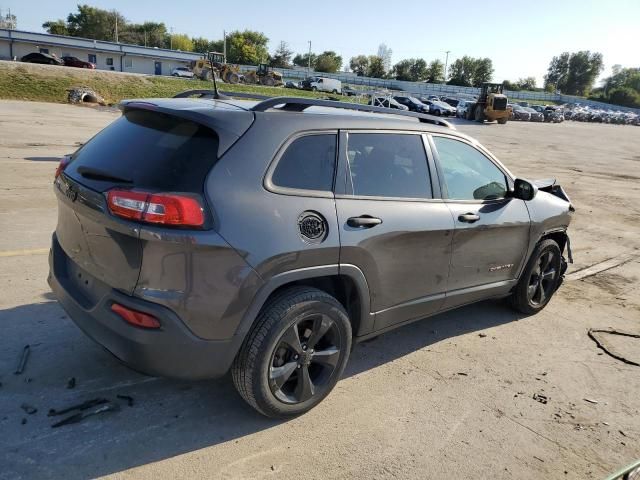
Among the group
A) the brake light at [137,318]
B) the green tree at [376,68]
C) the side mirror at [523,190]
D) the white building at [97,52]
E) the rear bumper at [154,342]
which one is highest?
the green tree at [376,68]

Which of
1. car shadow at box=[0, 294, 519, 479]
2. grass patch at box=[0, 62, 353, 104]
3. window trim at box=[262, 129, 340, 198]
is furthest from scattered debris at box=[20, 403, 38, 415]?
grass patch at box=[0, 62, 353, 104]

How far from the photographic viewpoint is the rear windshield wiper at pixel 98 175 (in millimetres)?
2752

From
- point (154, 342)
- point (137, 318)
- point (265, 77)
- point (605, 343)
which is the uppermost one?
point (265, 77)

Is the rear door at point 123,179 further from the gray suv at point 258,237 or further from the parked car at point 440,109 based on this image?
the parked car at point 440,109

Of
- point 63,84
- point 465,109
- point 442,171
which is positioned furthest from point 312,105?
point 465,109

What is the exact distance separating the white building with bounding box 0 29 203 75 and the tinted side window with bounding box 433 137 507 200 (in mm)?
68956

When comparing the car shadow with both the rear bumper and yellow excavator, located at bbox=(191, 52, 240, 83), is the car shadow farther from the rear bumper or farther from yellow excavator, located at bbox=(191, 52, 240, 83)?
yellow excavator, located at bbox=(191, 52, 240, 83)

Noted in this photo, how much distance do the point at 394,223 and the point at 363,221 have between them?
0.94ft

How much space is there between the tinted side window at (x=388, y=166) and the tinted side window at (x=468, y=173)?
24cm

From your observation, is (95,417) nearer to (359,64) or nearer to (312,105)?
(312,105)

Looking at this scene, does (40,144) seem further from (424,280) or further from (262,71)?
(262,71)

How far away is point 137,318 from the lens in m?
2.57

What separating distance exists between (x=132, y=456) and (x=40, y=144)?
12.0 m

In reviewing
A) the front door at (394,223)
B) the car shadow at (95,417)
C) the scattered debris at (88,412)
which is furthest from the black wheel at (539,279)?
the scattered debris at (88,412)
